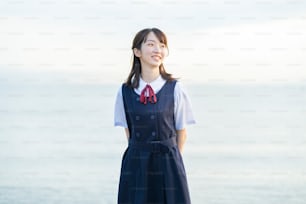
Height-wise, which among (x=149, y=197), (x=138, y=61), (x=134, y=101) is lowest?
(x=149, y=197)

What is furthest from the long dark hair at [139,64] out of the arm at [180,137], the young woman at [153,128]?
the arm at [180,137]

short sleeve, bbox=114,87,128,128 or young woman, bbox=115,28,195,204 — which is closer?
young woman, bbox=115,28,195,204

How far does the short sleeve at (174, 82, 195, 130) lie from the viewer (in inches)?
94.3

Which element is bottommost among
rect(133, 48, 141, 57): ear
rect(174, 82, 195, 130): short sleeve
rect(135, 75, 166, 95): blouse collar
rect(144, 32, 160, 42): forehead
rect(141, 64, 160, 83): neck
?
rect(174, 82, 195, 130): short sleeve

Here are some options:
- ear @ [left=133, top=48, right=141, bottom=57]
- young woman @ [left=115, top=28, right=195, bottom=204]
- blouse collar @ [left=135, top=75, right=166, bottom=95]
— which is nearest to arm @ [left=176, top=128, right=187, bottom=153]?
young woman @ [left=115, top=28, right=195, bottom=204]

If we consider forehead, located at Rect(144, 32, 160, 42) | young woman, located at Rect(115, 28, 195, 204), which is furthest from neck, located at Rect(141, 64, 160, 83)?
forehead, located at Rect(144, 32, 160, 42)

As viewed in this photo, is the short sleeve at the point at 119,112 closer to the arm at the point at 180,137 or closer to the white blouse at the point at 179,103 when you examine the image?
the white blouse at the point at 179,103

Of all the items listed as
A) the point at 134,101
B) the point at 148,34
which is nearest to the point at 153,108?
the point at 134,101

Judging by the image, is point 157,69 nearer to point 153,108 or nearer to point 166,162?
point 153,108

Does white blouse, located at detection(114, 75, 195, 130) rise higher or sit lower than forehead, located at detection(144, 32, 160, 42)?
lower

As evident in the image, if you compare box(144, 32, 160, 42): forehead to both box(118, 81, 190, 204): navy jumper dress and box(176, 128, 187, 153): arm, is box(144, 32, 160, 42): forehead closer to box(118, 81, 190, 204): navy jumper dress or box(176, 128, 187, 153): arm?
box(118, 81, 190, 204): navy jumper dress

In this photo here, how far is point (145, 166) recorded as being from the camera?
2355mm

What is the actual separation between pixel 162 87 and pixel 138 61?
0.52 ft

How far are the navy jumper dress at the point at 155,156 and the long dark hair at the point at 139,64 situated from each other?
0.04 metres
